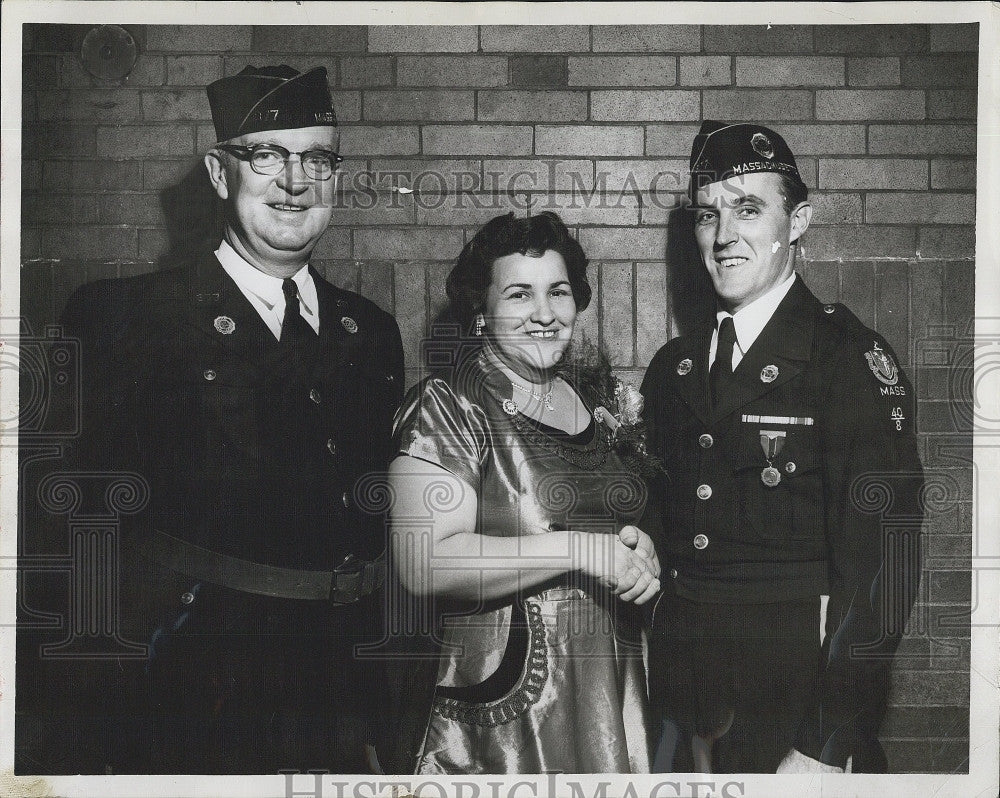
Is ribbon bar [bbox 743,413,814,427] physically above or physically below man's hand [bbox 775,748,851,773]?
above

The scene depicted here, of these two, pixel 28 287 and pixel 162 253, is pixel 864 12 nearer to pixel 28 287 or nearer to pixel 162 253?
pixel 162 253

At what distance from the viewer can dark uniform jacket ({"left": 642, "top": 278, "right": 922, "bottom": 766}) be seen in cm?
382

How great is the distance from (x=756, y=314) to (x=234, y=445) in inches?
78.0

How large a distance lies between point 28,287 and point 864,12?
3309 mm

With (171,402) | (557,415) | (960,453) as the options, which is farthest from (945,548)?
(171,402)

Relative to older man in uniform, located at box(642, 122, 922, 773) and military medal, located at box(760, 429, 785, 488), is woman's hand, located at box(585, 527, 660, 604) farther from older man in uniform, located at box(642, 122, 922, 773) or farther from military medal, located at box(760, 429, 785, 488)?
military medal, located at box(760, 429, 785, 488)

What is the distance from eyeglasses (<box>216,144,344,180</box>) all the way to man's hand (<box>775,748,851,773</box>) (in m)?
2.76

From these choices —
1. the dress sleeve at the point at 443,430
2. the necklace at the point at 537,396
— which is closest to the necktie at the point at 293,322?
the dress sleeve at the point at 443,430

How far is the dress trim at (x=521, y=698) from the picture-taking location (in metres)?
3.83

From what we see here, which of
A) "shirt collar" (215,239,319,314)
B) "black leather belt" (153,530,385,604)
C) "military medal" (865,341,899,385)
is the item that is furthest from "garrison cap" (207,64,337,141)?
"military medal" (865,341,899,385)

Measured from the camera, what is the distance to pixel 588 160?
392cm

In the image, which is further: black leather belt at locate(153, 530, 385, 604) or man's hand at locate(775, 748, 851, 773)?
man's hand at locate(775, 748, 851, 773)

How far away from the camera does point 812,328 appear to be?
3.88 metres

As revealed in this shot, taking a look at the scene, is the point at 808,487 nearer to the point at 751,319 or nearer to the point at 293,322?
the point at 751,319
